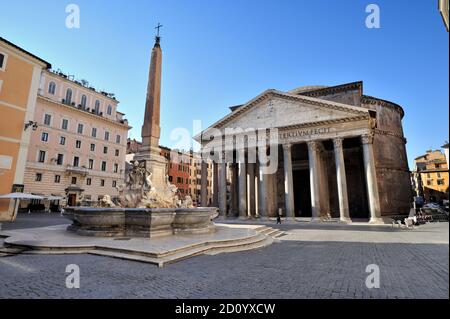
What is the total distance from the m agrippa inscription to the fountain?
1643 cm

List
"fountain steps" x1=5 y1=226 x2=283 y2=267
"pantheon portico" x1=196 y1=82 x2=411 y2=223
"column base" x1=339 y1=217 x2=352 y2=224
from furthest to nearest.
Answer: "pantheon portico" x1=196 y1=82 x2=411 y2=223 < "column base" x1=339 y1=217 x2=352 y2=224 < "fountain steps" x1=5 y1=226 x2=283 y2=267

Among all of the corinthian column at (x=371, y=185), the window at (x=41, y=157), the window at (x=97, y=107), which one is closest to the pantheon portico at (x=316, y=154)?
the corinthian column at (x=371, y=185)

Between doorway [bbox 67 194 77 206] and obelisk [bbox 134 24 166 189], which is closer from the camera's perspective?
obelisk [bbox 134 24 166 189]

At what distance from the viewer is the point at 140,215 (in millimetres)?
8609

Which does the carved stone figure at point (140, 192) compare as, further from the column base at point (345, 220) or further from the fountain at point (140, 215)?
the column base at point (345, 220)

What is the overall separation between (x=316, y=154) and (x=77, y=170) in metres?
29.9

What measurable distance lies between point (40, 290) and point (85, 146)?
3480 cm

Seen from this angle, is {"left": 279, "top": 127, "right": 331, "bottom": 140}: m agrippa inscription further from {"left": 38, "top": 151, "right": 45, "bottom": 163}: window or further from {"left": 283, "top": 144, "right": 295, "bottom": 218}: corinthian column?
{"left": 38, "top": 151, "right": 45, "bottom": 163}: window

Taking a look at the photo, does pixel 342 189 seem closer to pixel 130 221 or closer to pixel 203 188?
pixel 203 188

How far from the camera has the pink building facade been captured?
29.8m

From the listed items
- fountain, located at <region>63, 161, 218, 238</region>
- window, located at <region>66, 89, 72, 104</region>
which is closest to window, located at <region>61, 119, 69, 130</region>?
window, located at <region>66, 89, 72, 104</region>

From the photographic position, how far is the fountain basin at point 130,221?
860cm

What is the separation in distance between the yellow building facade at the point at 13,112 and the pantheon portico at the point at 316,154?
1702 cm
